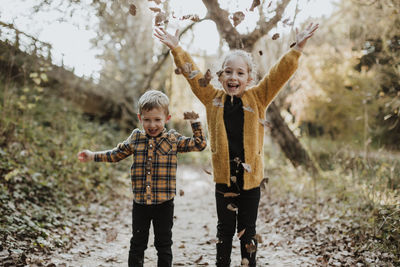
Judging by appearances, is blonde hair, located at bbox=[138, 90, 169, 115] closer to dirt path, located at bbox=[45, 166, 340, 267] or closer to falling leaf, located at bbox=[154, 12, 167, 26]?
falling leaf, located at bbox=[154, 12, 167, 26]

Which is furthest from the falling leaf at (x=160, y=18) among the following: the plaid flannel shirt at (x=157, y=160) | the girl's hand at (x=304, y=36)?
the girl's hand at (x=304, y=36)

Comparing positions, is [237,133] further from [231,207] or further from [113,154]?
[113,154]

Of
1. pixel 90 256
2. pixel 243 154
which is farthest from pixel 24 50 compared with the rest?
pixel 243 154

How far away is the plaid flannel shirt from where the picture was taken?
248 cm

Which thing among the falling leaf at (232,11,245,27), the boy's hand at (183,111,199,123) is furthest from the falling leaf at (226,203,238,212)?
the falling leaf at (232,11,245,27)

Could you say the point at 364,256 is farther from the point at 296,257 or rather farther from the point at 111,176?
the point at 111,176

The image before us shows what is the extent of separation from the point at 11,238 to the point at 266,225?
3.19 meters

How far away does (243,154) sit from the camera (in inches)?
100

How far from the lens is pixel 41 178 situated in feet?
16.1

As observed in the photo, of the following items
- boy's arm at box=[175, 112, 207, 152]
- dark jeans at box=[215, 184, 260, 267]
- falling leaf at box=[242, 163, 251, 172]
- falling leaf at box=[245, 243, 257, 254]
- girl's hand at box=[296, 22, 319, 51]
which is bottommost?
falling leaf at box=[245, 243, 257, 254]

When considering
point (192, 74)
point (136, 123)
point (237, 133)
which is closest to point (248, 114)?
point (237, 133)

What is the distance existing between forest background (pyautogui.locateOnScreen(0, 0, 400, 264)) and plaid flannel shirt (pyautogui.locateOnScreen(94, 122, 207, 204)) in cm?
80

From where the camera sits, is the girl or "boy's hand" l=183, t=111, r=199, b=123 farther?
the girl

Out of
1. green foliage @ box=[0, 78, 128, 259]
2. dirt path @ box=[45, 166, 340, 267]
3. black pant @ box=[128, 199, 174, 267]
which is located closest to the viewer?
black pant @ box=[128, 199, 174, 267]
